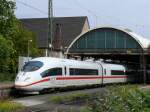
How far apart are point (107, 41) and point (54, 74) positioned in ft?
114

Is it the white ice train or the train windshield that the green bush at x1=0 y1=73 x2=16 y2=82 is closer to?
the white ice train

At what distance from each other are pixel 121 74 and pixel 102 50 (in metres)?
11.4

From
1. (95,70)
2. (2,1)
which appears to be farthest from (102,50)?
(2,1)

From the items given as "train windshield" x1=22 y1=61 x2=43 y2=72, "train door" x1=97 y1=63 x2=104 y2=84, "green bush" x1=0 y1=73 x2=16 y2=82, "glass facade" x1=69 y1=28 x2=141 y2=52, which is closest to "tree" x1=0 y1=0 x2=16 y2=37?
"train windshield" x1=22 y1=61 x2=43 y2=72

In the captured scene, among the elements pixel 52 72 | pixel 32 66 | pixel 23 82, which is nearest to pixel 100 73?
pixel 52 72

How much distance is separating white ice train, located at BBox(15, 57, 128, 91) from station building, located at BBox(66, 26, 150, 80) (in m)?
20.0

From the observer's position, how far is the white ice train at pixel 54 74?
34.1m

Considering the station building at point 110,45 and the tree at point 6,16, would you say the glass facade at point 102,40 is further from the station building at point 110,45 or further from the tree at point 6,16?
the tree at point 6,16

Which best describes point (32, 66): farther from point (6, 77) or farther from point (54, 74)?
point (6, 77)

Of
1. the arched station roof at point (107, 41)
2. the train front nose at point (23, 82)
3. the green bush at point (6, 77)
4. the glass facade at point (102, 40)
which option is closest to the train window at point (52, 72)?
the train front nose at point (23, 82)

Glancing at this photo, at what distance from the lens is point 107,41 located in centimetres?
7019

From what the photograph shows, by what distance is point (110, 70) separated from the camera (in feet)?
173

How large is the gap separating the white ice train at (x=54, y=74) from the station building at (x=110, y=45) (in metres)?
20.0

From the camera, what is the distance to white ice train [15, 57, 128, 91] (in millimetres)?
34062
